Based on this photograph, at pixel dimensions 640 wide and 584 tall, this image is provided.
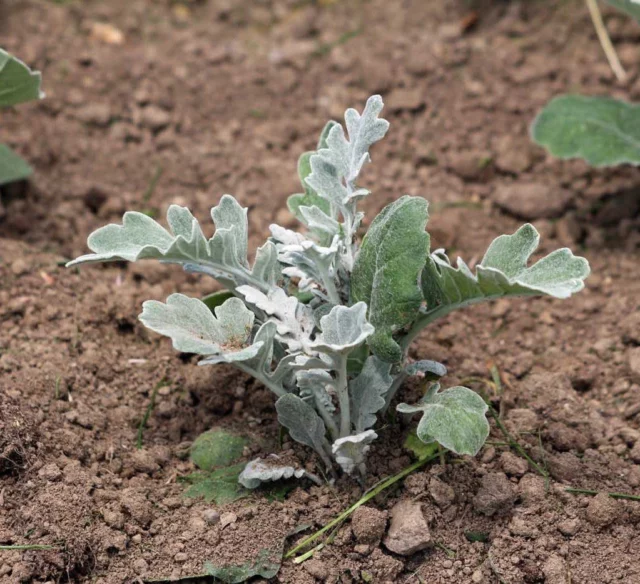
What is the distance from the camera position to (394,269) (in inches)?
71.6

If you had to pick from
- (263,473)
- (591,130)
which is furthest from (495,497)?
(591,130)

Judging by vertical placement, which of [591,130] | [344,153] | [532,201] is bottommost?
[532,201]

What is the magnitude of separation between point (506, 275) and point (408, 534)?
1.94ft

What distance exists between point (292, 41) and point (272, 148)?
0.67 meters

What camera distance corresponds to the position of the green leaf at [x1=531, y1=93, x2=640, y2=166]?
273 centimetres

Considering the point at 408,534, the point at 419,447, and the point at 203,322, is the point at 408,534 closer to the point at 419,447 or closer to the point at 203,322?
the point at 419,447

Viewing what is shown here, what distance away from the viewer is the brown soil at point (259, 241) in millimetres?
1875

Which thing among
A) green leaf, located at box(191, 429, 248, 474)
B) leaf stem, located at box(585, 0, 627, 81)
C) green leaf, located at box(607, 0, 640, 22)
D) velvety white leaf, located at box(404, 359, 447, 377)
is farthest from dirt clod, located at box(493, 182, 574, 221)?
green leaf, located at box(191, 429, 248, 474)

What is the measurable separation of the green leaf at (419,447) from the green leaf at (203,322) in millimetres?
484

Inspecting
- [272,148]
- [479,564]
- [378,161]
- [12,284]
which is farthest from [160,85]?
[479,564]

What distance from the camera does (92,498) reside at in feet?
6.26

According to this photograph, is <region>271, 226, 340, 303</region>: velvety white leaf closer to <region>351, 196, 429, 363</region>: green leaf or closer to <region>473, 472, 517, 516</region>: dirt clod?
<region>351, 196, 429, 363</region>: green leaf

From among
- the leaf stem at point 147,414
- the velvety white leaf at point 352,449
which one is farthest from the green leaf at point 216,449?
the velvety white leaf at point 352,449

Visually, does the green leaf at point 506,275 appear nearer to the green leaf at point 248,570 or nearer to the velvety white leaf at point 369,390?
the velvety white leaf at point 369,390
